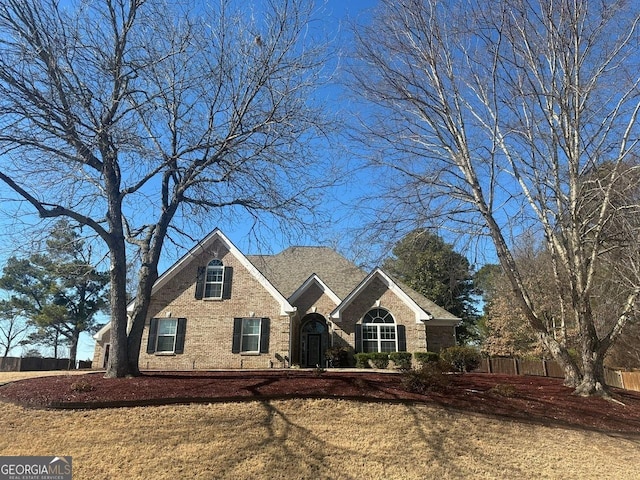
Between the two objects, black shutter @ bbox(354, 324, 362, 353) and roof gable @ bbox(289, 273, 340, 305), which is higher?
roof gable @ bbox(289, 273, 340, 305)

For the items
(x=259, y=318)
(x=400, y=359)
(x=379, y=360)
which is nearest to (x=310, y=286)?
(x=259, y=318)

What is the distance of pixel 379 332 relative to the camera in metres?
19.9

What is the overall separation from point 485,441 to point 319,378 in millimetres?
4510

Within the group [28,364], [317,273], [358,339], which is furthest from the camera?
[28,364]

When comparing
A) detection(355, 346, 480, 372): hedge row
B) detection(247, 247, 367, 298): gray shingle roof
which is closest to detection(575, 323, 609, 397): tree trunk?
detection(355, 346, 480, 372): hedge row

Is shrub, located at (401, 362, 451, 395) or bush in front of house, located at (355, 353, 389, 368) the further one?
bush in front of house, located at (355, 353, 389, 368)

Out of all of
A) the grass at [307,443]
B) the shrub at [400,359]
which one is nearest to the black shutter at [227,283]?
the shrub at [400,359]

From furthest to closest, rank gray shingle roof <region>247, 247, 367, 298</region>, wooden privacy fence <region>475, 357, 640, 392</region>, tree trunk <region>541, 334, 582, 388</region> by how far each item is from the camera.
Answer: gray shingle roof <region>247, 247, 367, 298</region> < wooden privacy fence <region>475, 357, 640, 392</region> < tree trunk <region>541, 334, 582, 388</region>

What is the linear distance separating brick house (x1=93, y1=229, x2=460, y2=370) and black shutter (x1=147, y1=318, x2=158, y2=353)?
0.04 metres

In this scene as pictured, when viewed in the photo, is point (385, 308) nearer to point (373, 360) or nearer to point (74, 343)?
point (373, 360)

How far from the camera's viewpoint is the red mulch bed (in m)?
8.60

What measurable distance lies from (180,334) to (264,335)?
141 inches

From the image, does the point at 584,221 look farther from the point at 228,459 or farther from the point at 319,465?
the point at 228,459

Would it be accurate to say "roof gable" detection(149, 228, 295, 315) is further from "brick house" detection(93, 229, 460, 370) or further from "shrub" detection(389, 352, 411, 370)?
"shrub" detection(389, 352, 411, 370)
